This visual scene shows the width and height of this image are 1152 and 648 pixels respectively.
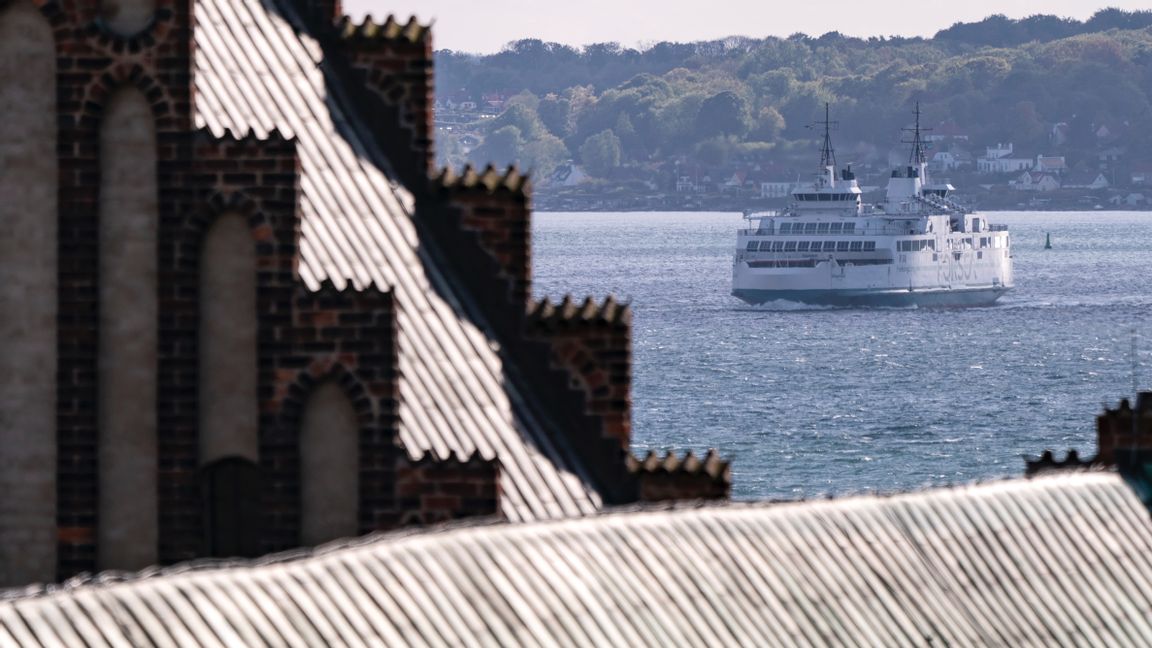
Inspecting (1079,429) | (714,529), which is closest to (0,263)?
(714,529)

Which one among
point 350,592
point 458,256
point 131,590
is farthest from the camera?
point 458,256

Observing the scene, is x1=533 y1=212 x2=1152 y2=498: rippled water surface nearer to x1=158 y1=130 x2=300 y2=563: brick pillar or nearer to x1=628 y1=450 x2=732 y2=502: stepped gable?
x1=628 y1=450 x2=732 y2=502: stepped gable

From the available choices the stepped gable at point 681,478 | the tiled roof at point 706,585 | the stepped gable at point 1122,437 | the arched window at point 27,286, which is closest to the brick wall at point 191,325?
the arched window at point 27,286

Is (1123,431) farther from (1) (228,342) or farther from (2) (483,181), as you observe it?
(1) (228,342)

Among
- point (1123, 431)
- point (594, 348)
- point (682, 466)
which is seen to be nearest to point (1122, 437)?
point (1123, 431)

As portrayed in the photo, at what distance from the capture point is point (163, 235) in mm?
20625

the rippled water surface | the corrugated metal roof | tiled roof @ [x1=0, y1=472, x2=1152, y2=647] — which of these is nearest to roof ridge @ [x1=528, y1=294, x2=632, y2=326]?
the corrugated metal roof

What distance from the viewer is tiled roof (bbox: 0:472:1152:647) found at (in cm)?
1281

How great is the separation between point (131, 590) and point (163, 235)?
8374 millimetres

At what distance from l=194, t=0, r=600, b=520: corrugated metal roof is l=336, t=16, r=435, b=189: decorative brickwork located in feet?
0.82

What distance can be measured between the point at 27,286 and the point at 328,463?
2.75 metres

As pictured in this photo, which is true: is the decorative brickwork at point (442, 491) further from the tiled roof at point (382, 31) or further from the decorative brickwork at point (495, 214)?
the tiled roof at point (382, 31)

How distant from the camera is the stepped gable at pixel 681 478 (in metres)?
21.7

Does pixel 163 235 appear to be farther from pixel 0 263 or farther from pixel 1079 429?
pixel 1079 429
